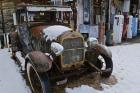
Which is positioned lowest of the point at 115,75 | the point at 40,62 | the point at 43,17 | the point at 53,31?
the point at 115,75

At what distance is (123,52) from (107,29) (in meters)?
1.76

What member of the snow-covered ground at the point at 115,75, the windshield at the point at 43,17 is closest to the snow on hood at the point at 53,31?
the windshield at the point at 43,17

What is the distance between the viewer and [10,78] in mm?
4969

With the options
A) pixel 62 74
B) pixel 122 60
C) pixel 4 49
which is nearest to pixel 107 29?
pixel 122 60

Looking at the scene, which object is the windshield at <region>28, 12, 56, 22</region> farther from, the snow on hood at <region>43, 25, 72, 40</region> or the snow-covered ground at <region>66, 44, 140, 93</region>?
the snow-covered ground at <region>66, 44, 140, 93</region>

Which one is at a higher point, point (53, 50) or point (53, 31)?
point (53, 31)

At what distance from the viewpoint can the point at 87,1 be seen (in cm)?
869

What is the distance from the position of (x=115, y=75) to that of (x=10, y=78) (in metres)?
2.52

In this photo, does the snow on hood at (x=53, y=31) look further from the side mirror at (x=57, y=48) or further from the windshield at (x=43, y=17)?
the windshield at (x=43, y=17)

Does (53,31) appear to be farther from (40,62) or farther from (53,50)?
(40,62)

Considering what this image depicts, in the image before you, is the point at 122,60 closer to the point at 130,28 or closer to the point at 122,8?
the point at 130,28

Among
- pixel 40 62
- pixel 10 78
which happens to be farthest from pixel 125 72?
pixel 10 78

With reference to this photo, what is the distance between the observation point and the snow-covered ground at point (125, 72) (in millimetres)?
4324

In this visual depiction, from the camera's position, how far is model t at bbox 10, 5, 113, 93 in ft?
12.9
